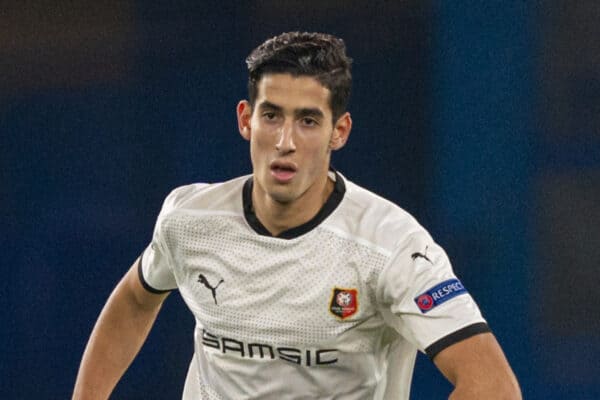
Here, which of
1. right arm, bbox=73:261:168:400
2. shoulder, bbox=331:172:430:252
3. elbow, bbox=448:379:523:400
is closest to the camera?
elbow, bbox=448:379:523:400

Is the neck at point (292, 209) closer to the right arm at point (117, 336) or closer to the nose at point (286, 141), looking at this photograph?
the nose at point (286, 141)

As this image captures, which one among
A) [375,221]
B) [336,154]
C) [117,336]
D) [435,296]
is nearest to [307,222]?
[375,221]

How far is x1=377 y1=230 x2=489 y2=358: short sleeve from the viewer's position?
230 cm

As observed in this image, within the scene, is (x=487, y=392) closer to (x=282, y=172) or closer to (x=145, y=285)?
(x=282, y=172)

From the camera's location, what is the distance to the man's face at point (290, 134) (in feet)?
8.04

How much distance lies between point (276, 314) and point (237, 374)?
0.57 feet

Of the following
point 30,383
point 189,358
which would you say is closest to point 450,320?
point 189,358

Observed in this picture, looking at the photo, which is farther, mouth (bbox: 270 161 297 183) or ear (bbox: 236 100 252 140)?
ear (bbox: 236 100 252 140)

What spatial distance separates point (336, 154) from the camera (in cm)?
425

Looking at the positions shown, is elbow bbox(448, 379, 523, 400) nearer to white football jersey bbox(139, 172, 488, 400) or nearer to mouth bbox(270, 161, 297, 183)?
white football jersey bbox(139, 172, 488, 400)

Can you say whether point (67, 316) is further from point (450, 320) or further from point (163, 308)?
point (450, 320)

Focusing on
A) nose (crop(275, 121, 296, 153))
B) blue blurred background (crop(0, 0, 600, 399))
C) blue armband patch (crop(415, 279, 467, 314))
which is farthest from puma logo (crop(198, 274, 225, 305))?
blue blurred background (crop(0, 0, 600, 399))

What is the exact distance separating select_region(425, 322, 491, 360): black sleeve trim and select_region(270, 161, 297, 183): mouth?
1.54 feet

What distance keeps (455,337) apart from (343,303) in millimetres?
263
